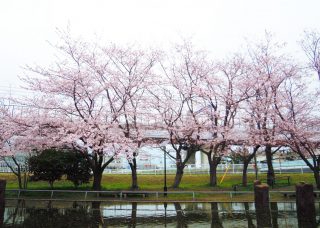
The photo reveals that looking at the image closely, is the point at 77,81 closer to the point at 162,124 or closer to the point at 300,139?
the point at 162,124

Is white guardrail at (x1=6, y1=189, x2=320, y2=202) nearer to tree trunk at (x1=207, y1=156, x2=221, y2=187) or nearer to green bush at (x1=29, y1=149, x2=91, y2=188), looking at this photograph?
green bush at (x1=29, y1=149, x2=91, y2=188)

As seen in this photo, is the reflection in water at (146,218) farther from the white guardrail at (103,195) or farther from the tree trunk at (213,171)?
the tree trunk at (213,171)

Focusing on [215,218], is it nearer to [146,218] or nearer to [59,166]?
[146,218]

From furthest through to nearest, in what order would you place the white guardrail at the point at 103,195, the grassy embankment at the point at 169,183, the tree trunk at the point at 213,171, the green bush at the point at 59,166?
the tree trunk at the point at 213,171
the green bush at the point at 59,166
the grassy embankment at the point at 169,183
the white guardrail at the point at 103,195

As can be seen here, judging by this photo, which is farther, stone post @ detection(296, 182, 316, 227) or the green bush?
the green bush

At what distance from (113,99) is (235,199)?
1085 cm

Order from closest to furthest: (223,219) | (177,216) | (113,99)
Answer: (223,219) → (177,216) → (113,99)

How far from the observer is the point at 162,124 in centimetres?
2567

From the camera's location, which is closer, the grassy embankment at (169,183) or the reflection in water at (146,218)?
the reflection in water at (146,218)

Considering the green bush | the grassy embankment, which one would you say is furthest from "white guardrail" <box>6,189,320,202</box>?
the green bush

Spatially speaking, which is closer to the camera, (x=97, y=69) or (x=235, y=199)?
(x=235, y=199)

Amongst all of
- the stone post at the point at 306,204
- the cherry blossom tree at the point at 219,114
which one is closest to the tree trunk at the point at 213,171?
the cherry blossom tree at the point at 219,114

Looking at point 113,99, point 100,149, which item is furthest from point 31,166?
point 113,99

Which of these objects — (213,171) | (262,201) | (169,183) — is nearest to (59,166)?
(169,183)
